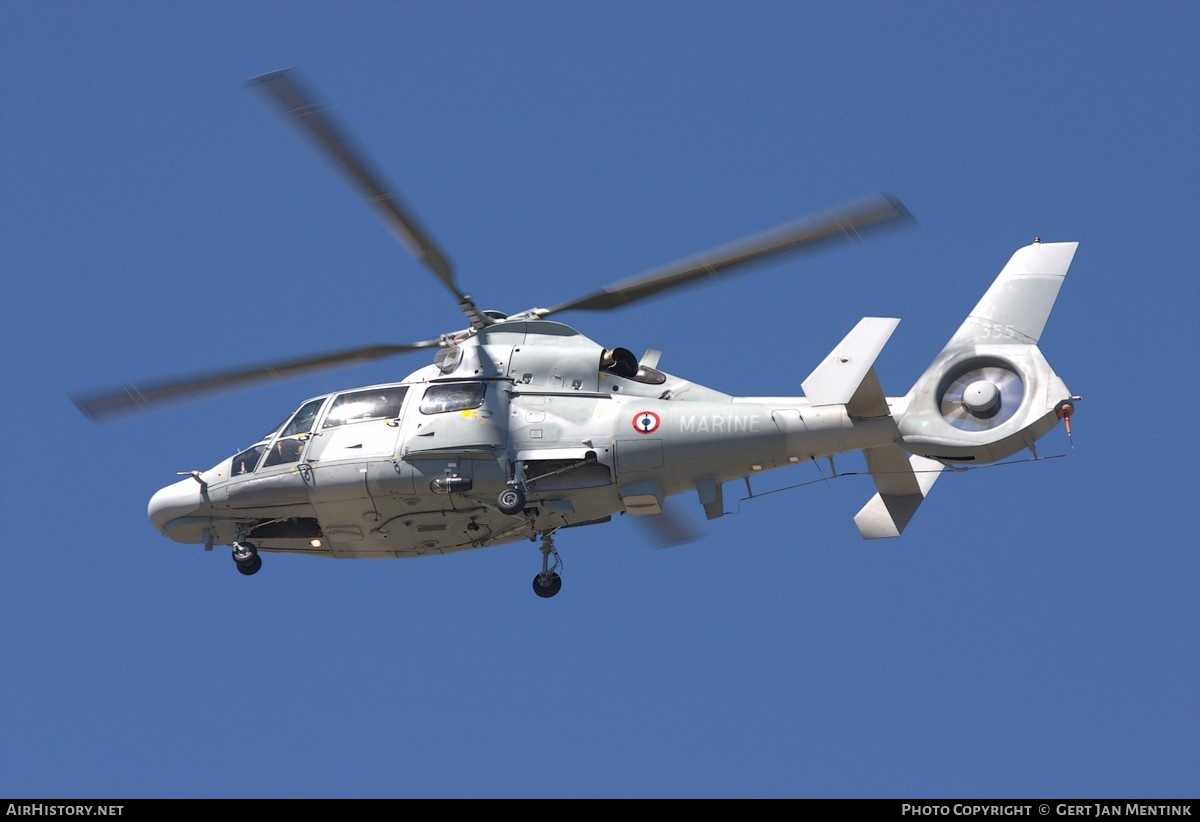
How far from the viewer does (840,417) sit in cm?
2911

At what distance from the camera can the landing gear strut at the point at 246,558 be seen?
106 ft

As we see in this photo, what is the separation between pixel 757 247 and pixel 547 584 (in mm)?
6913

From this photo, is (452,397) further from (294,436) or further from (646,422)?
(646,422)

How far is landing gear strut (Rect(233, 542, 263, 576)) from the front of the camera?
32.2m

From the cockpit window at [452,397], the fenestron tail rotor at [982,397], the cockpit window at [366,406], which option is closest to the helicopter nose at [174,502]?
the cockpit window at [366,406]

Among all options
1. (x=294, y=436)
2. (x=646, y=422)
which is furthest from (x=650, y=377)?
(x=294, y=436)

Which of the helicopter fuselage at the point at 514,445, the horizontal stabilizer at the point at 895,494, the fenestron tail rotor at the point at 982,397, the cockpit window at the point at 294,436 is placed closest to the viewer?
the fenestron tail rotor at the point at 982,397

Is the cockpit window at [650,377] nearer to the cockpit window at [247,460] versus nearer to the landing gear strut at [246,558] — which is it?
the cockpit window at [247,460]

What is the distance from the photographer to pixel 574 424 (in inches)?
1181

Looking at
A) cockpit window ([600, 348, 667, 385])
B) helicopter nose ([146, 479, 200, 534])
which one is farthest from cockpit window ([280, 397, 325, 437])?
cockpit window ([600, 348, 667, 385])

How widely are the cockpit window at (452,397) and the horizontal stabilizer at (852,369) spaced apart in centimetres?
503
